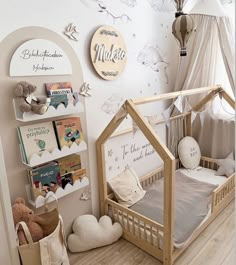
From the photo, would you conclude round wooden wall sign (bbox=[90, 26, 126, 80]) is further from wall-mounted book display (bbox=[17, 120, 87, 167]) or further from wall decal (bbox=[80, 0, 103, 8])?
wall-mounted book display (bbox=[17, 120, 87, 167])

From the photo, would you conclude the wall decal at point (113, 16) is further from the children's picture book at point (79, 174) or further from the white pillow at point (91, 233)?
the white pillow at point (91, 233)

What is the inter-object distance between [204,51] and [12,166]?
2.34m

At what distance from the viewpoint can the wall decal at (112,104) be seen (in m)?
2.13

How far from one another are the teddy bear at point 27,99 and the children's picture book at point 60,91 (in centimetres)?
14

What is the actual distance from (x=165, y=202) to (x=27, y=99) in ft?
3.73

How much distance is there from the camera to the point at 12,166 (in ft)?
5.19

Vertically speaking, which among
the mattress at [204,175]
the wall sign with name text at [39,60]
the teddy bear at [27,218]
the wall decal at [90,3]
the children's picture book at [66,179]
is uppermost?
the wall decal at [90,3]

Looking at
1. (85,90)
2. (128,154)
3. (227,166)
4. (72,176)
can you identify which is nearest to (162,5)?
(85,90)

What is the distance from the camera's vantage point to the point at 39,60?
5.26 ft

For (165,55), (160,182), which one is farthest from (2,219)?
(165,55)

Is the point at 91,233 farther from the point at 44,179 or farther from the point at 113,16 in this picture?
the point at 113,16

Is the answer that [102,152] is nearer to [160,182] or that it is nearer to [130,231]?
[130,231]

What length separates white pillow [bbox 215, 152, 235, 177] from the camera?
2633 millimetres

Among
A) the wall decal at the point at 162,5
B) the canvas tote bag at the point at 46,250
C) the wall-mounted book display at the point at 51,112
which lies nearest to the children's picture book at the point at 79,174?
the canvas tote bag at the point at 46,250
